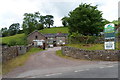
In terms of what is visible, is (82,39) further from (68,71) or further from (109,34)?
(68,71)

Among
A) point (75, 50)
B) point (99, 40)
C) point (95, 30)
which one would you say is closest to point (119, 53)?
point (75, 50)

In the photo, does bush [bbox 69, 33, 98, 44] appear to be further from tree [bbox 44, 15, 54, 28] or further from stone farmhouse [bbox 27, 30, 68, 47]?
tree [bbox 44, 15, 54, 28]

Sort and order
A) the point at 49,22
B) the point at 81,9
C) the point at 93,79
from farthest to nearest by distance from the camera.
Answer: the point at 49,22, the point at 81,9, the point at 93,79

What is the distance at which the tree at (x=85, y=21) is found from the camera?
94.2 feet

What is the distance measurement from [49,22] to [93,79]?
4618 inches

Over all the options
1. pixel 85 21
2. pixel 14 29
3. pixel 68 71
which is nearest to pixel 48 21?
pixel 14 29

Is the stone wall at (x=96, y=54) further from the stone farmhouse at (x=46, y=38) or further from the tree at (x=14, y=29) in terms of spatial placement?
the tree at (x=14, y=29)

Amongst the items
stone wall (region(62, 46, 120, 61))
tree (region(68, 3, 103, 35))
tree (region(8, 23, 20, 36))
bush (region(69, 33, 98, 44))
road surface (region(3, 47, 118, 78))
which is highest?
tree (region(8, 23, 20, 36))

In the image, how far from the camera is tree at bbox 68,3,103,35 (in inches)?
1130

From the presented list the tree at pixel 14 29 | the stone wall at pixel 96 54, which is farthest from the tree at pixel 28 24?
the stone wall at pixel 96 54

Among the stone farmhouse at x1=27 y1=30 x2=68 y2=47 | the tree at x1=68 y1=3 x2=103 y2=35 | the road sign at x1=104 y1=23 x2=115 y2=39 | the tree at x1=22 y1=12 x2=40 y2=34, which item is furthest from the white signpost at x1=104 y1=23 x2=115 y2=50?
the tree at x1=22 y1=12 x2=40 y2=34

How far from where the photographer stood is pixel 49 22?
411 feet

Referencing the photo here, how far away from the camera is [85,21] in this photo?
28.0m

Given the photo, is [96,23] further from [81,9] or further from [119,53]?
[119,53]
